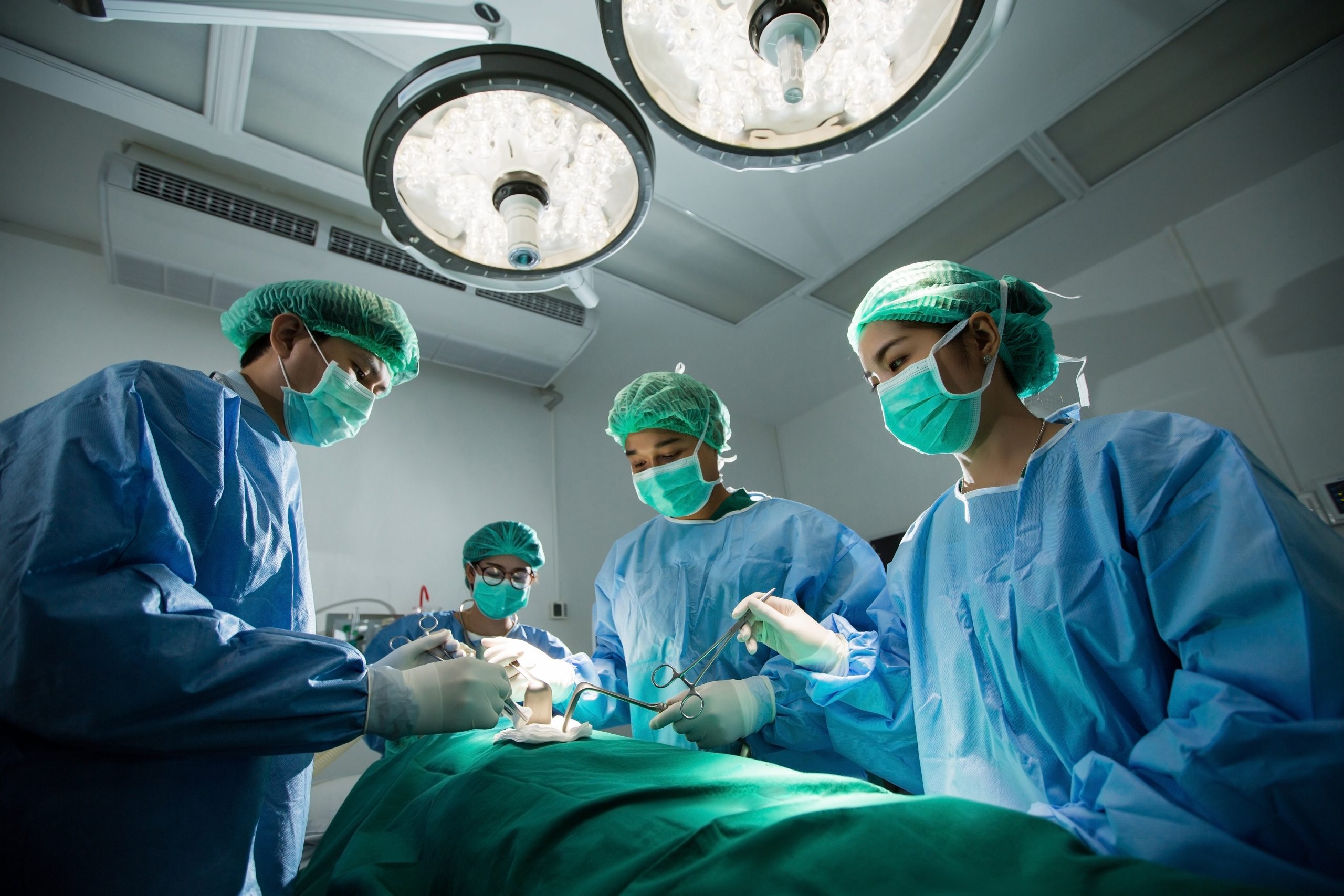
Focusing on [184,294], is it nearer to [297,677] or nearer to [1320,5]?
[297,677]

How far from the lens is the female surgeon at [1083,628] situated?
2.02 ft

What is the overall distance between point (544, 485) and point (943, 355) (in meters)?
2.86

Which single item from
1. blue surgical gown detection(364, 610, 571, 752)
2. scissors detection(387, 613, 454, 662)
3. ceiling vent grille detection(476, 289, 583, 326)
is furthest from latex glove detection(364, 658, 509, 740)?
ceiling vent grille detection(476, 289, 583, 326)

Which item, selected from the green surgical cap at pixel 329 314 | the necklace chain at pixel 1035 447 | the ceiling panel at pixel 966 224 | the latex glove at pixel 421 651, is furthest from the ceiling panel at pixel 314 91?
the ceiling panel at pixel 966 224

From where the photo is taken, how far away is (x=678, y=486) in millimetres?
1824

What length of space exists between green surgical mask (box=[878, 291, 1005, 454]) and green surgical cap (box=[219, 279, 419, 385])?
1.11 meters

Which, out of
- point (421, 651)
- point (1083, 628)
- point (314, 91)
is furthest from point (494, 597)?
point (1083, 628)

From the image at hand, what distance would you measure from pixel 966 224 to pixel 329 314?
2667mm

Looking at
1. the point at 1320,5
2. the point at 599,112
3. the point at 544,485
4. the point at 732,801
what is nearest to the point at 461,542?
the point at 544,485

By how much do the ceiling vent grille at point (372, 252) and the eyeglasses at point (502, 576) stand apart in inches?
45.3

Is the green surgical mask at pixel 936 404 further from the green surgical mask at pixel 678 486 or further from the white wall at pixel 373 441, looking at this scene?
the white wall at pixel 373 441

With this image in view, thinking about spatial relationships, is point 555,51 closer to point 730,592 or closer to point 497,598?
point 730,592

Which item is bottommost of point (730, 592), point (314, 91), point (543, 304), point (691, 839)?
point (691, 839)

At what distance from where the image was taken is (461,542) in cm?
328
